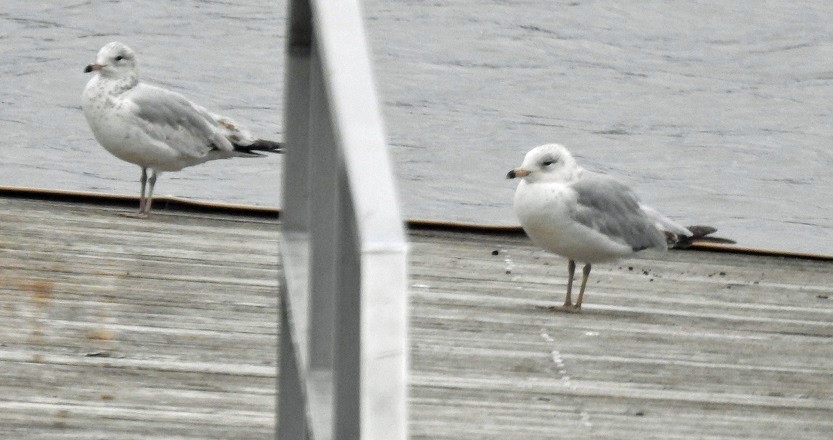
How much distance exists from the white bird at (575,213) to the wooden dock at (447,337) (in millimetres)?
150

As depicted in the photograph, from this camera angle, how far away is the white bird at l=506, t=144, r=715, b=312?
206 inches

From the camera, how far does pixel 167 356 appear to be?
3893 millimetres

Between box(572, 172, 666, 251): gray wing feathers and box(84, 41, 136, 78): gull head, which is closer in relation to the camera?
box(572, 172, 666, 251): gray wing feathers

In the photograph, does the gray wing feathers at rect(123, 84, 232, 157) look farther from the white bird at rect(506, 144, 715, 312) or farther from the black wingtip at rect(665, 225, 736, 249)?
the black wingtip at rect(665, 225, 736, 249)

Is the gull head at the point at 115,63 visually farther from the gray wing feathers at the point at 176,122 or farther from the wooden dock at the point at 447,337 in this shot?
the wooden dock at the point at 447,337

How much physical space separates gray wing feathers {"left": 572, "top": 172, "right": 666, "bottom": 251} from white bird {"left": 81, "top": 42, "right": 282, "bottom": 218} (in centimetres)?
197

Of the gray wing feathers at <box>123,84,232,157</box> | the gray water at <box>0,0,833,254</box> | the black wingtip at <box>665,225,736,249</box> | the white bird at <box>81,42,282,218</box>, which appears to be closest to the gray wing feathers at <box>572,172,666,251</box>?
the black wingtip at <box>665,225,736,249</box>

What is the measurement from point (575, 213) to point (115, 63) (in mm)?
2488

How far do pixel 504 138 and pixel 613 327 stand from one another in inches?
347

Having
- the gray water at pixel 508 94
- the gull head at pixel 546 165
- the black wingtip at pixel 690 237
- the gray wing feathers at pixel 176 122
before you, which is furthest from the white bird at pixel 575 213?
the gray water at pixel 508 94

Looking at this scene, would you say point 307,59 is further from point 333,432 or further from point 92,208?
point 92,208

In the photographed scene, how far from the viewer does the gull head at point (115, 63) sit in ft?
22.7

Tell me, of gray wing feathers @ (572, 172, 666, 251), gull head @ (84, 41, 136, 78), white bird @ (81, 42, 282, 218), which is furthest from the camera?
gull head @ (84, 41, 136, 78)

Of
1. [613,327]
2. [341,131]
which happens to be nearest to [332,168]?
[341,131]
